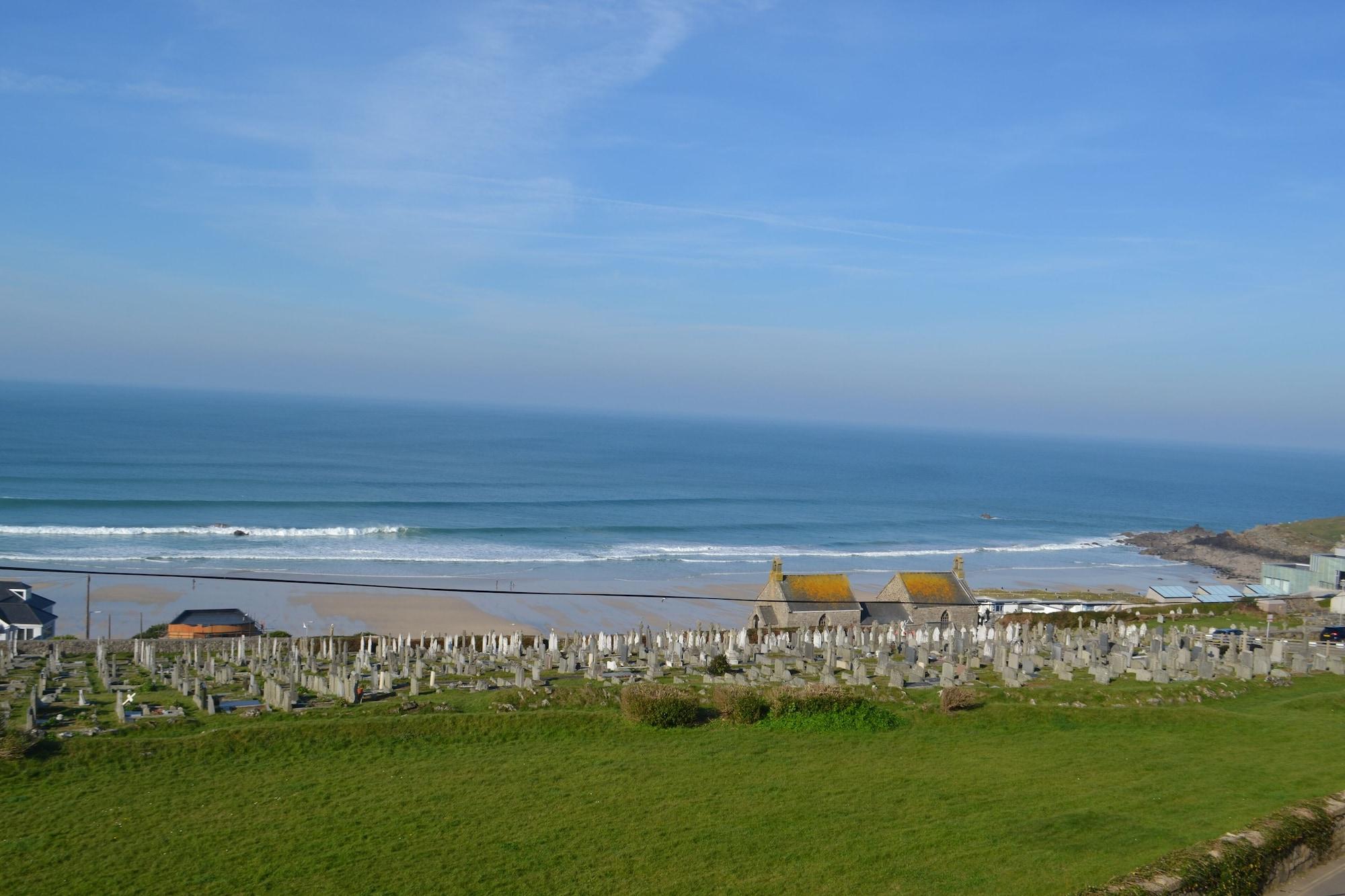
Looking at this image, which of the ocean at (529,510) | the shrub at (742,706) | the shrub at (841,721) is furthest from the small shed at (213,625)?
the shrub at (841,721)

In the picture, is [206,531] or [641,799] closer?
[641,799]

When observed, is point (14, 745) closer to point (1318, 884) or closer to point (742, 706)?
point (742, 706)

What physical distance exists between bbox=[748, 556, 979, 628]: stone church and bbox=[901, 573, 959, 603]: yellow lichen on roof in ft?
0.08

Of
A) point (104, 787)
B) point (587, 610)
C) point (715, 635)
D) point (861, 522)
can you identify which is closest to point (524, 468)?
point (861, 522)

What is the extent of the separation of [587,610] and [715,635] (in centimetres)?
1380

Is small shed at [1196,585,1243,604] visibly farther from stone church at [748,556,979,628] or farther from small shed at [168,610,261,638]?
small shed at [168,610,261,638]

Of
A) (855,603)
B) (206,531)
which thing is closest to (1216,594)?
(855,603)

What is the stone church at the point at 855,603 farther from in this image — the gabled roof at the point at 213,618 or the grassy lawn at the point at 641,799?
the gabled roof at the point at 213,618

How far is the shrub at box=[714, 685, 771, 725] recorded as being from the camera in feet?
57.1

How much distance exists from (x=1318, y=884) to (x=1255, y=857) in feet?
3.79

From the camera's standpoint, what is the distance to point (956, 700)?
18.3 m

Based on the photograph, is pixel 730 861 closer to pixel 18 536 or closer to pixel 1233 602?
pixel 1233 602

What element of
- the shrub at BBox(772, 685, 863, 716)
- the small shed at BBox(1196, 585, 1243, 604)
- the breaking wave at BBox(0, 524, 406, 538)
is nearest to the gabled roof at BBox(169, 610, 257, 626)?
the shrub at BBox(772, 685, 863, 716)

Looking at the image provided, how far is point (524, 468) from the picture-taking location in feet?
324
